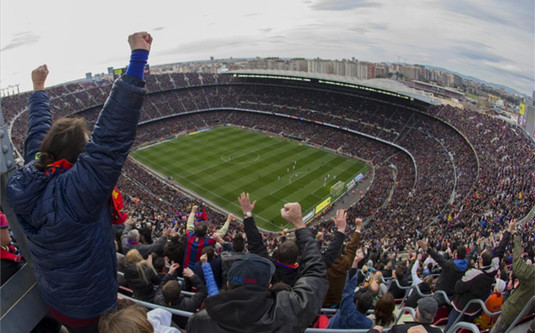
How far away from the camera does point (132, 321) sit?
228cm

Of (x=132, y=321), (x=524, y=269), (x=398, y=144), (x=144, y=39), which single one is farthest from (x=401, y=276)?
(x=398, y=144)

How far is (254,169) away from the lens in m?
42.3

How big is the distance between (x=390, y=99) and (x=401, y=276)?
50902 millimetres

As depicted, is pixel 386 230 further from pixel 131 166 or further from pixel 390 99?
pixel 390 99

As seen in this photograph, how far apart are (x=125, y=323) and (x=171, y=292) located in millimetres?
1967

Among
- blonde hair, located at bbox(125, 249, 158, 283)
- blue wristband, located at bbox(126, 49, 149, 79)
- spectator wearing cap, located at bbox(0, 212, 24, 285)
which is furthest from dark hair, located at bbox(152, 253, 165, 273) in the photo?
blue wristband, located at bbox(126, 49, 149, 79)

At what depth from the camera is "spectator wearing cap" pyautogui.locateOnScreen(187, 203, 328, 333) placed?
2305mm

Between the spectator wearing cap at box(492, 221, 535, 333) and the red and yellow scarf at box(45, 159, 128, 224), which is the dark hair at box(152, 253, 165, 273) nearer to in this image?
the red and yellow scarf at box(45, 159, 128, 224)

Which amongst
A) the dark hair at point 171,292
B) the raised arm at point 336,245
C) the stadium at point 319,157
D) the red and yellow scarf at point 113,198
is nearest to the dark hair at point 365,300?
the raised arm at point 336,245

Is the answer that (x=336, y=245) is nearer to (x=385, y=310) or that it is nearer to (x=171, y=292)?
(x=385, y=310)

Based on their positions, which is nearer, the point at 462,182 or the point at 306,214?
the point at 462,182

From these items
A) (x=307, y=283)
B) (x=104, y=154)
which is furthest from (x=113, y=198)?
(x=307, y=283)

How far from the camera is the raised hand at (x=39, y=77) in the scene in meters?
3.21

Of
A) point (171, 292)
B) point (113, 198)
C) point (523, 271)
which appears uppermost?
point (113, 198)
